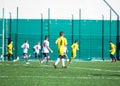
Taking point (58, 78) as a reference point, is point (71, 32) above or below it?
above

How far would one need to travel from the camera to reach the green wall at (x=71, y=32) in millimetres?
50531

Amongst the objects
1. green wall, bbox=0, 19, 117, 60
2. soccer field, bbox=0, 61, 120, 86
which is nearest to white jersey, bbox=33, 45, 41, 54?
green wall, bbox=0, 19, 117, 60

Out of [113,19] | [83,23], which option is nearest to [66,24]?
[83,23]

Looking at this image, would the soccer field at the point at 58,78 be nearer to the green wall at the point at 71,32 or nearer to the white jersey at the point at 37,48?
the white jersey at the point at 37,48

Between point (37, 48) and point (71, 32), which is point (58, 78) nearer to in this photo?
point (37, 48)

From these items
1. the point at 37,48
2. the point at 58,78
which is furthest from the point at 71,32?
the point at 58,78

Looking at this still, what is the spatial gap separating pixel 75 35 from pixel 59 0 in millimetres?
8191

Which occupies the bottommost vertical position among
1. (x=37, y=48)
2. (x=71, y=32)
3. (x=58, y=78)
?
(x=58, y=78)

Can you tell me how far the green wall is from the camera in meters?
50.5

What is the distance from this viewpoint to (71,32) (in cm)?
5278

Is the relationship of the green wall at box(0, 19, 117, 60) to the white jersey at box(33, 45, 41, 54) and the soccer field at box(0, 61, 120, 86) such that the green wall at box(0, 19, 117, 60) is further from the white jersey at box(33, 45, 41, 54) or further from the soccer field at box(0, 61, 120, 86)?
the soccer field at box(0, 61, 120, 86)

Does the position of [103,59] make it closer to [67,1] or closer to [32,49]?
[32,49]

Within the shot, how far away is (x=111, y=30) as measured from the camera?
54.5 m

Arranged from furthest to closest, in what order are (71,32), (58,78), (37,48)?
(71,32) < (37,48) < (58,78)
